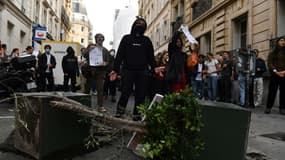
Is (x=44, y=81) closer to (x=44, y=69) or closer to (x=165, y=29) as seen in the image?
(x=44, y=69)

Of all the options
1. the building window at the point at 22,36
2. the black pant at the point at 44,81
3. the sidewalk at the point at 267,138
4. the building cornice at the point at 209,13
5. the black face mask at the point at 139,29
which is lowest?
the sidewalk at the point at 267,138

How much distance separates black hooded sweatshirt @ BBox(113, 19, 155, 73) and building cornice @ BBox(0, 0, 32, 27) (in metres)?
12.5

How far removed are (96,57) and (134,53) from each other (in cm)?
248

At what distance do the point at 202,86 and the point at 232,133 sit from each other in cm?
877

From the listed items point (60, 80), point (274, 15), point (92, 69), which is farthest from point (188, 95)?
point (60, 80)

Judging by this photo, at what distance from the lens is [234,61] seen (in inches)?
432

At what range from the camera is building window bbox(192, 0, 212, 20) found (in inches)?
699

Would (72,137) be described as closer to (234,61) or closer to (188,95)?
(188,95)

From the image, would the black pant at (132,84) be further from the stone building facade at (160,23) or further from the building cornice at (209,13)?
the stone building facade at (160,23)

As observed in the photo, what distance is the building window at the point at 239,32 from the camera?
1419 centimetres

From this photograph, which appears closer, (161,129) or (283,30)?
(161,129)

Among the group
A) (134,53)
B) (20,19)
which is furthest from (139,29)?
(20,19)

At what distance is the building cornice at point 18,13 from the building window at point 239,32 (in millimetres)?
10235

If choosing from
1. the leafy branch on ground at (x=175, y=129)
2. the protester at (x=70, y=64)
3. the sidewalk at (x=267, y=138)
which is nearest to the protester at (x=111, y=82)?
the protester at (x=70, y=64)
